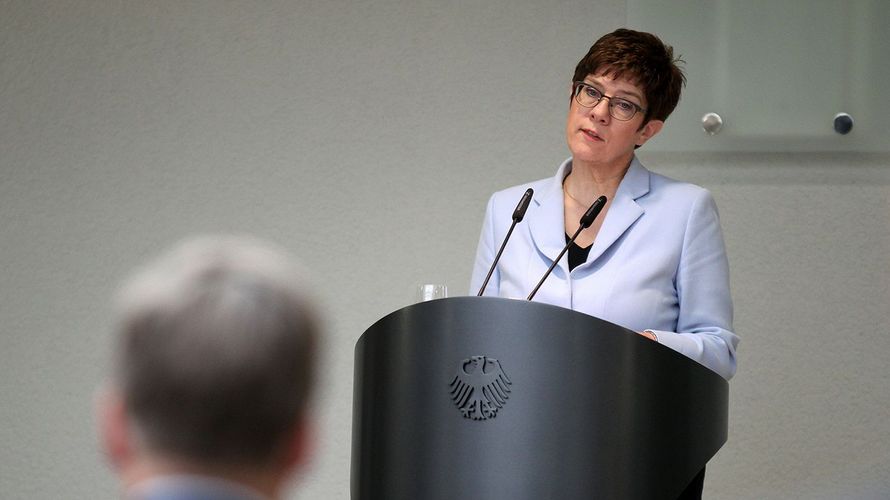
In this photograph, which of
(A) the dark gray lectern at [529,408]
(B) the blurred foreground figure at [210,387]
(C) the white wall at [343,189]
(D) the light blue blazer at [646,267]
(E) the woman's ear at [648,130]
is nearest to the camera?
(B) the blurred foreground figure at [210,387]

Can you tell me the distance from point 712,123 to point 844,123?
0.42 m

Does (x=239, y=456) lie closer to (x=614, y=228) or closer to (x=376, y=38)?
(x=614, y=228)

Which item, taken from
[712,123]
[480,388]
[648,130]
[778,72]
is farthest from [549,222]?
[778,72]

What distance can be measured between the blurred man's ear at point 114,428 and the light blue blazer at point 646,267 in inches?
63.4

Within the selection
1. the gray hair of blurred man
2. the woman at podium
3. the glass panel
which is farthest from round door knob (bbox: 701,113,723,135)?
the gray hair of blurred man

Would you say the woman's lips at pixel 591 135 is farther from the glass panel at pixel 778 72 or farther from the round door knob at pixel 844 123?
the round door knob at pixel 844 123

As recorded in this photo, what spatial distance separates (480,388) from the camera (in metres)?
1.86

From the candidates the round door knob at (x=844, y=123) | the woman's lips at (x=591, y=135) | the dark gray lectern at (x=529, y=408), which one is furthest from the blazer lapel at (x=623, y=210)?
the round door knob at (x=844, y=123)

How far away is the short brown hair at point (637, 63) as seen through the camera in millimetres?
2611

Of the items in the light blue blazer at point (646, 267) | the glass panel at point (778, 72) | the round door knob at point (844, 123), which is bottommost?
the light blue blazer at point (646, 267)

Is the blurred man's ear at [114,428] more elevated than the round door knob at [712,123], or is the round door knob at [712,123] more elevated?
the round door knob at [712,123]

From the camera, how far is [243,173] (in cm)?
427

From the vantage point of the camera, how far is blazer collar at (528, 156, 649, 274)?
2510 mm

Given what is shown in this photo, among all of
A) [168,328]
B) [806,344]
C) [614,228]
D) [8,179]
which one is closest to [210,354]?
[168,328]
